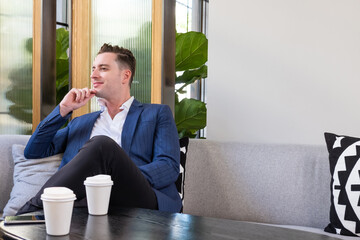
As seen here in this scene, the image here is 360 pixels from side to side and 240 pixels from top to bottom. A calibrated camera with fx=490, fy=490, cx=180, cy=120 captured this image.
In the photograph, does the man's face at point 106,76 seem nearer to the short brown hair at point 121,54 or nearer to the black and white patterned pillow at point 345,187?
the short brown hair at point 121,54

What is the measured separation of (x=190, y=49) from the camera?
3.59m

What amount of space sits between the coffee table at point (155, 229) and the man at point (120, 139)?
32 cm

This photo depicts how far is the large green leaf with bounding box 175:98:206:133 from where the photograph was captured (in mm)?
3689

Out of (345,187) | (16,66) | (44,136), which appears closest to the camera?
(345,187)

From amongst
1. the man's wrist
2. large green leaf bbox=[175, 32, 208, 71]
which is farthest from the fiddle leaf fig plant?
the man's wrist

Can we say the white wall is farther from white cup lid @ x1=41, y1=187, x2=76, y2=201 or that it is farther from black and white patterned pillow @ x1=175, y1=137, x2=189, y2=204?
white cup lid @ x1=41, y1=187, x2=76, y2=201

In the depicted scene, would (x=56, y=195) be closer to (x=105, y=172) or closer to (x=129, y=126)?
(x=105, y=172)

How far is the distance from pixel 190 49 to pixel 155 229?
239cm

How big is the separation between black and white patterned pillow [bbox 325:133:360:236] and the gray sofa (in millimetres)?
124

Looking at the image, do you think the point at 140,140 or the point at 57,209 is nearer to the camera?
the point at 57,209

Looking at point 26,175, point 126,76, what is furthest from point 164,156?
point 26,175

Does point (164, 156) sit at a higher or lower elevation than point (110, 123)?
lower

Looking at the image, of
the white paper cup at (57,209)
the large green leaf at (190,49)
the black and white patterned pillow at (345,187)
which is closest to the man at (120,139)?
the white paper cup at (57,209)

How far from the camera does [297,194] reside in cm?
228
